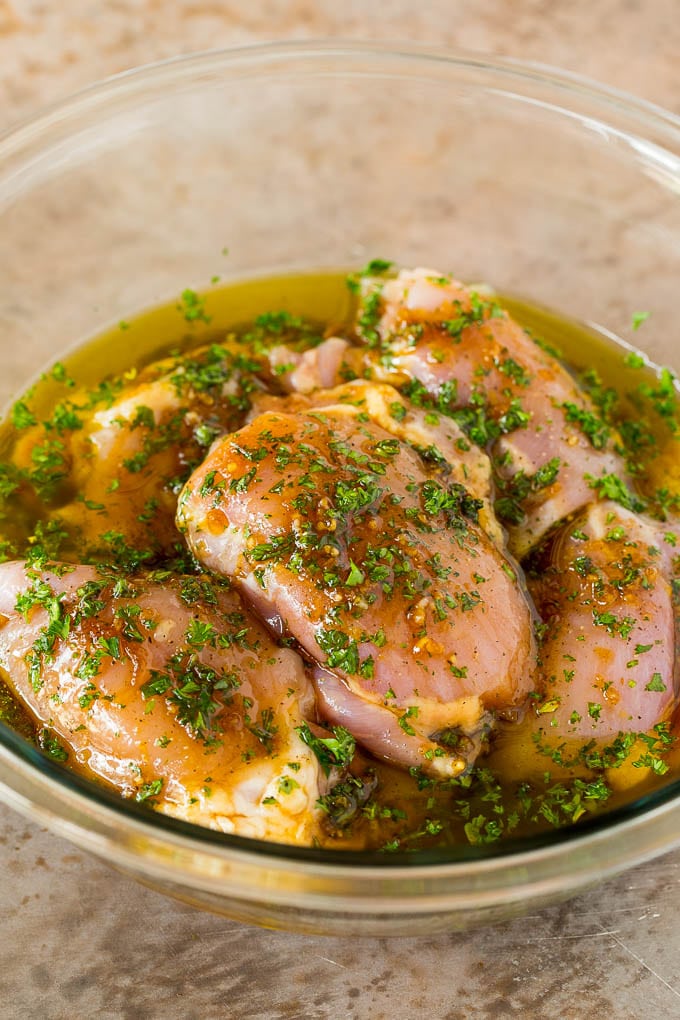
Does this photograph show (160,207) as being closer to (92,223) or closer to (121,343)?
(92,223)

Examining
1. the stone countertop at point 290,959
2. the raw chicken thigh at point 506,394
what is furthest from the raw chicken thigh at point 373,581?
the stone countertop at point 290,959

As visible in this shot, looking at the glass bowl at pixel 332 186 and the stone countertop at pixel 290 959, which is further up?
the glass bowl at pixel 332 186

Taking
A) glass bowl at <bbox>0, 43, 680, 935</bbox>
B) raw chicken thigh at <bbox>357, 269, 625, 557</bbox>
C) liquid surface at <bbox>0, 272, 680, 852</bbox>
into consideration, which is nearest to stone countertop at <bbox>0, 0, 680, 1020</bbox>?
liquid surface at <bbox>0, 272, 680, 852</bbox>

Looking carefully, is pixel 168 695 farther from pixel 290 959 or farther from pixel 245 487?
pixel 290 959

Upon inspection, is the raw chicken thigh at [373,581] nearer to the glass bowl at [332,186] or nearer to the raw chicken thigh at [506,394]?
the raw chicken thigh at [506,394]

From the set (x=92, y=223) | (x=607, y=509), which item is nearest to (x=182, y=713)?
(x=607, y=509)

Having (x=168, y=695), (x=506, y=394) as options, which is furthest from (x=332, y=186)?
(x=168, y=695)

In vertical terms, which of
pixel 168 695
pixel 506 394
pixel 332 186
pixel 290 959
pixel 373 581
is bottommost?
Result: pixel 290 959
